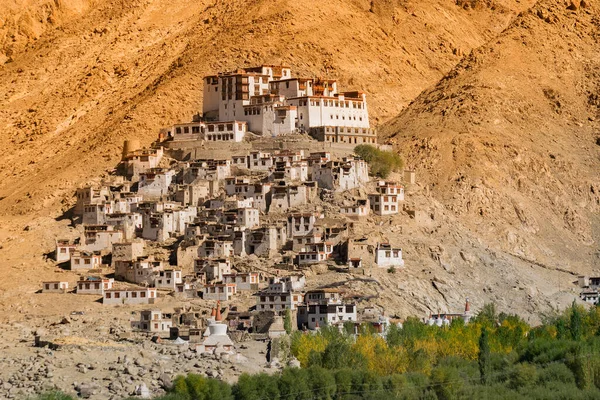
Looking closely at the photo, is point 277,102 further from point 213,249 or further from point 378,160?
point 213,249

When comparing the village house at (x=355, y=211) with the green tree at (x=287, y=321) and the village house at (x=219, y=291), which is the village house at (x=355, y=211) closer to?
the village house at (x=219, y=291)

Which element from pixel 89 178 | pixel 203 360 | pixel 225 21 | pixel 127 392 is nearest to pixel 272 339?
pixel 203 360

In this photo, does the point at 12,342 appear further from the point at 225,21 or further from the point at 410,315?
the point at 225,21

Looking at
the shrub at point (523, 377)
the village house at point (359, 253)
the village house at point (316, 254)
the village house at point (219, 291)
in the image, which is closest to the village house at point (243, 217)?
the village house at point (316, 254)

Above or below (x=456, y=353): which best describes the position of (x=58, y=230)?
above

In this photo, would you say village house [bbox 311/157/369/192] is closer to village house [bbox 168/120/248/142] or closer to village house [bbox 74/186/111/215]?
village house [bbox 168/120/248/142]
